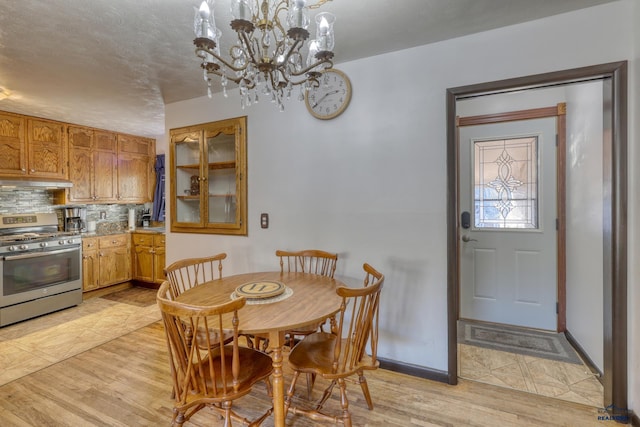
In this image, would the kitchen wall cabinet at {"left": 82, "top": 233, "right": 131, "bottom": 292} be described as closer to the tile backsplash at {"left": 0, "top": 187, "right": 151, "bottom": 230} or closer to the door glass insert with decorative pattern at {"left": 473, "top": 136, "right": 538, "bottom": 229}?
the tile backsplash at {"left": 0, "top": 187, "right": 151, "bottom": 230}

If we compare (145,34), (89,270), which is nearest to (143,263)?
(89,270)

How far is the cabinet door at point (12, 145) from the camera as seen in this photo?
347 centimetres

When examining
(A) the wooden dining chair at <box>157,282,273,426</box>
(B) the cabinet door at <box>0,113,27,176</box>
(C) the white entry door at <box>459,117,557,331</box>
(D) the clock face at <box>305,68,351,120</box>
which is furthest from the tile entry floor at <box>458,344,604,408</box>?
(B) the cabinet door at <box>0,113,27,176</box>

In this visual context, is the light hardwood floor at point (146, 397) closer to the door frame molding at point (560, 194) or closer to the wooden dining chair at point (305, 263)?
the wooden dining chair at point (305, 263)

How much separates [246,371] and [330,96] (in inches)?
80.6

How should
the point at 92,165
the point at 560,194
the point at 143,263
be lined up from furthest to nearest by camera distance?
the point at 143,263
the point at 92,165
the point at 560,194

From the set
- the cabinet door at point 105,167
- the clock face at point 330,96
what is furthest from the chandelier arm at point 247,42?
the cabinet door at point 105,167

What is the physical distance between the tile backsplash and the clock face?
4.03 meters

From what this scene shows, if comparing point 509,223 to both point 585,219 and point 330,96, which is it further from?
point 330,96

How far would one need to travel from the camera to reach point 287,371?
93.4 inches

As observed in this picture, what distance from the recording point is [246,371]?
1.56 meters

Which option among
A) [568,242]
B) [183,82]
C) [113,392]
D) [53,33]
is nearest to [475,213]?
[568,242]

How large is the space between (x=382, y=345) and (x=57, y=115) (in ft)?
14.7

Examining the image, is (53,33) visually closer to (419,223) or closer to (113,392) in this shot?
(113,392)
